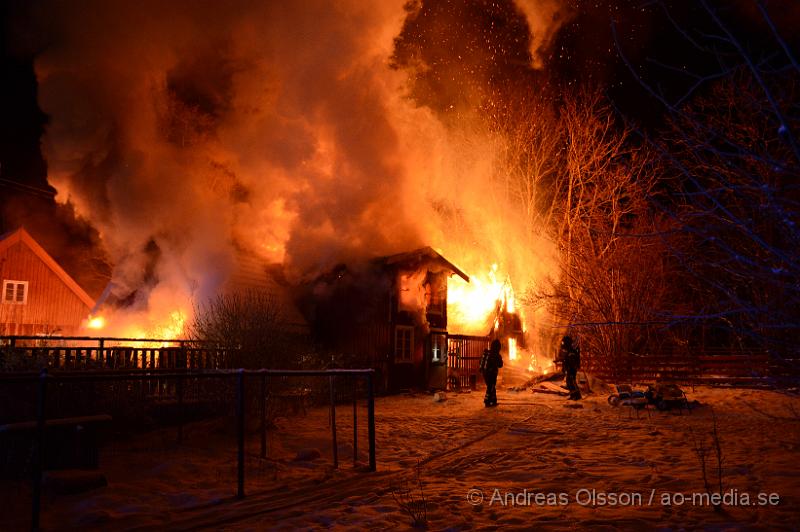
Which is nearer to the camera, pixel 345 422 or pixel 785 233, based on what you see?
pixel 785 233

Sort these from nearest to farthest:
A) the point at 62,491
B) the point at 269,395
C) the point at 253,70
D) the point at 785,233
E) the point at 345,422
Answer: the point at 785,233 → the point at 62,491 → the point at 269,395 → the point at 345,422 → the point at 253,70

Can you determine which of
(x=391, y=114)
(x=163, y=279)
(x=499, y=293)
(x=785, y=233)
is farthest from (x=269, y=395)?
(x=499, y=293)

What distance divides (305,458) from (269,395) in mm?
2329

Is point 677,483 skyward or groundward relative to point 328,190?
groundward

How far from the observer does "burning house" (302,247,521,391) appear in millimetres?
20562

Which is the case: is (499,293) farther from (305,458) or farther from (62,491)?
(62,491)

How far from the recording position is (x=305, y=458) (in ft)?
29.4

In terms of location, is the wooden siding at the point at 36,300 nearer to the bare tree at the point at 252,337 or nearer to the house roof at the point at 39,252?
→ the house roof at the point at 39,252

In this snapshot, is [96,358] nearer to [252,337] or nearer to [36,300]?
[252,337]

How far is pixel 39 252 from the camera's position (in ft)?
104

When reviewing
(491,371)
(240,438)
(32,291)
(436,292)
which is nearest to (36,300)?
(32,291)

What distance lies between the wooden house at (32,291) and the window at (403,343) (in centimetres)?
1899

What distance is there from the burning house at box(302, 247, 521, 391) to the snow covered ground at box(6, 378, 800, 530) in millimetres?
7508

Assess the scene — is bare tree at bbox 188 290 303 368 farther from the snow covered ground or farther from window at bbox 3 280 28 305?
window at bbox 3 280 28 305
